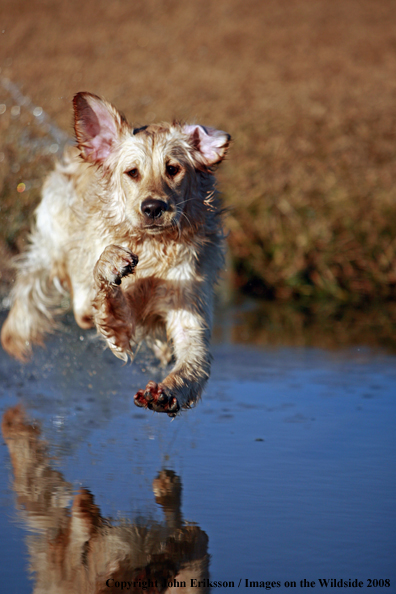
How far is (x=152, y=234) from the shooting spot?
Result: 14.1ft

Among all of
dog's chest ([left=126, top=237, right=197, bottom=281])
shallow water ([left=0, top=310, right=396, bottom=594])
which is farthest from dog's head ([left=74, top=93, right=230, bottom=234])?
shallow water ([left=0, top=310, right=396, bottom=594])

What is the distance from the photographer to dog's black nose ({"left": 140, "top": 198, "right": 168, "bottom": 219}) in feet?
13.3

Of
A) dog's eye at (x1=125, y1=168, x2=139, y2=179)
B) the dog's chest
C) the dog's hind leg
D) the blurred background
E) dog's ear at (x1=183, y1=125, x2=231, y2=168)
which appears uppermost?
the blurred background

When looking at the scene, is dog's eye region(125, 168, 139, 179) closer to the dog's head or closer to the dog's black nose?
the dog's head

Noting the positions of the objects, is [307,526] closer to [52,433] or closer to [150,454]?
[150,454]

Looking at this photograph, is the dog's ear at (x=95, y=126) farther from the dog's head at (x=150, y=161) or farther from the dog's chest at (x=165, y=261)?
the dog's chest at (x=165, y=261)

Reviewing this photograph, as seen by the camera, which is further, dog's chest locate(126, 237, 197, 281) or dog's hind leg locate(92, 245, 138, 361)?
dog's chest locate(126, 237, 197, 281)

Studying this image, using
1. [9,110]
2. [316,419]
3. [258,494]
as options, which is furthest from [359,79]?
[258,494]

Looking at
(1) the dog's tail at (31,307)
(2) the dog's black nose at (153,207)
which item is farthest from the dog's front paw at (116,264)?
(1) the dog's tail at (31,307)

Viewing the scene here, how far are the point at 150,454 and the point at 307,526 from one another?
1.13 m

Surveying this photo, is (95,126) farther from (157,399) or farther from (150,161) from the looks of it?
(157,399)

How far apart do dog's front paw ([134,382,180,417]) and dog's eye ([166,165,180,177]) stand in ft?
3.99

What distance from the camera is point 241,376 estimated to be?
597cm

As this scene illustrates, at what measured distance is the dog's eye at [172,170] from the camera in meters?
4.30
